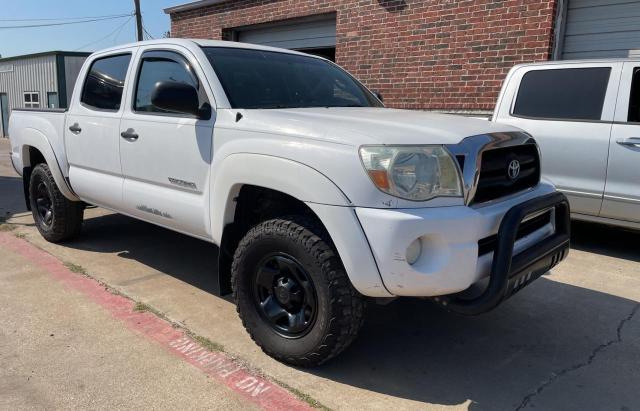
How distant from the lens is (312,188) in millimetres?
2682

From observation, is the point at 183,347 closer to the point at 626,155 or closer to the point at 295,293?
the point at 295,293

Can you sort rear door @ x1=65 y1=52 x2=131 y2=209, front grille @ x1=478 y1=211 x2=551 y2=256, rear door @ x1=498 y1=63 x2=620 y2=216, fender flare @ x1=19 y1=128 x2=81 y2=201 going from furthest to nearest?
rear door @ x1=498 y1=63 x2=620 y2=216 → fender flare @ x1=19 y1=128 x2=81 y2=201 → rear door @ x1=65 y1=52 x2=131 y2=209 → front grille @ x1=478 y1=211 x2=551 y2=256

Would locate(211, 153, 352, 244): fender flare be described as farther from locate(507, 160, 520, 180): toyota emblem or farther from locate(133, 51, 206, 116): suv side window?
locate(507, 160, 520, 180): toyota emblem

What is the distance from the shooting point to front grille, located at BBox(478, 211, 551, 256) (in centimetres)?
270

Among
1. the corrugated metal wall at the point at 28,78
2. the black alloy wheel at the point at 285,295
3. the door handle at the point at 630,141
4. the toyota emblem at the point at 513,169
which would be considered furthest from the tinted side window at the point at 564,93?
the corrugated metal wall at the point at 28,78

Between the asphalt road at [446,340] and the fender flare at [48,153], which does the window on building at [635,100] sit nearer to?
the asphalt road at [446,340]

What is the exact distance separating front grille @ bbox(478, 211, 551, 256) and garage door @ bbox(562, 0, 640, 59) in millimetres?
4885

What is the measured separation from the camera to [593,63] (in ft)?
17.7

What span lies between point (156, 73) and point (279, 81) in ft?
3.26

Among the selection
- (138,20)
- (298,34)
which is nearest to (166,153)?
(298,34)

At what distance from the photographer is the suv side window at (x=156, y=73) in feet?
12.2

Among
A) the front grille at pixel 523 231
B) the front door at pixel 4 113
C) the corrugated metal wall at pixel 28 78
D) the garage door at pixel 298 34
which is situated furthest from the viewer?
the front door at pixel 4 113

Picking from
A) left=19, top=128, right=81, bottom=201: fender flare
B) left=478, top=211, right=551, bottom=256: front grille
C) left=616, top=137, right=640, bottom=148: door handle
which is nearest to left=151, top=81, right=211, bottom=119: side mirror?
left=478, top=211, right=551, bottom=256: front grille

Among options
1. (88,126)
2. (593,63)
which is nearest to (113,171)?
(88,126)
